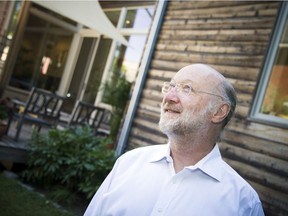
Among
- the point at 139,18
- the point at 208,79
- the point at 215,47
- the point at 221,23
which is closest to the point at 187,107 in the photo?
the point at 208,79

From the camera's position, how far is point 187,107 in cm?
208

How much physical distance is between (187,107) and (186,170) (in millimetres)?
401

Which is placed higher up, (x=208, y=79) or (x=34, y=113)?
(x=208, y=79)

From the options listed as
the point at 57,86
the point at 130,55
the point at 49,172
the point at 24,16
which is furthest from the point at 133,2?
the point at 49,172

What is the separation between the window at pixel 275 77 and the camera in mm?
4348

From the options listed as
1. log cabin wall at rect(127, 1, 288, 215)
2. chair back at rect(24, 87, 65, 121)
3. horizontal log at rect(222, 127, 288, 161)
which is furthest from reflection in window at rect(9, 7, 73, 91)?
horizontal log at rect(222, 127, 288, 161)

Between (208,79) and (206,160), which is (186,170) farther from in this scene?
(208,79)

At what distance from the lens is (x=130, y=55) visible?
1062 centimetres

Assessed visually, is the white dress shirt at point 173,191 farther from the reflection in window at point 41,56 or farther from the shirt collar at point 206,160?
the reflection in window at point 41,56

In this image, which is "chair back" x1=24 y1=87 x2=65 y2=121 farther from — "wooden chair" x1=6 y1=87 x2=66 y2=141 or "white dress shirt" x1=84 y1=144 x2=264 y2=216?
"white dress shirt" x1=84 y1=144 x2=264 y2=216

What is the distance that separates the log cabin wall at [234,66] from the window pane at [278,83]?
19cm

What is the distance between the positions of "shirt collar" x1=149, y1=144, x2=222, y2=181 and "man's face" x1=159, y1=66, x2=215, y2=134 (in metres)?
0.14

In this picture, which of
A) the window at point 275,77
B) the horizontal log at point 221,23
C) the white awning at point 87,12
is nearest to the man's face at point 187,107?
the window at point 275,77

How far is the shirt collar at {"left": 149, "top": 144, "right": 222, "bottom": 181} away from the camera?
6.26ft
